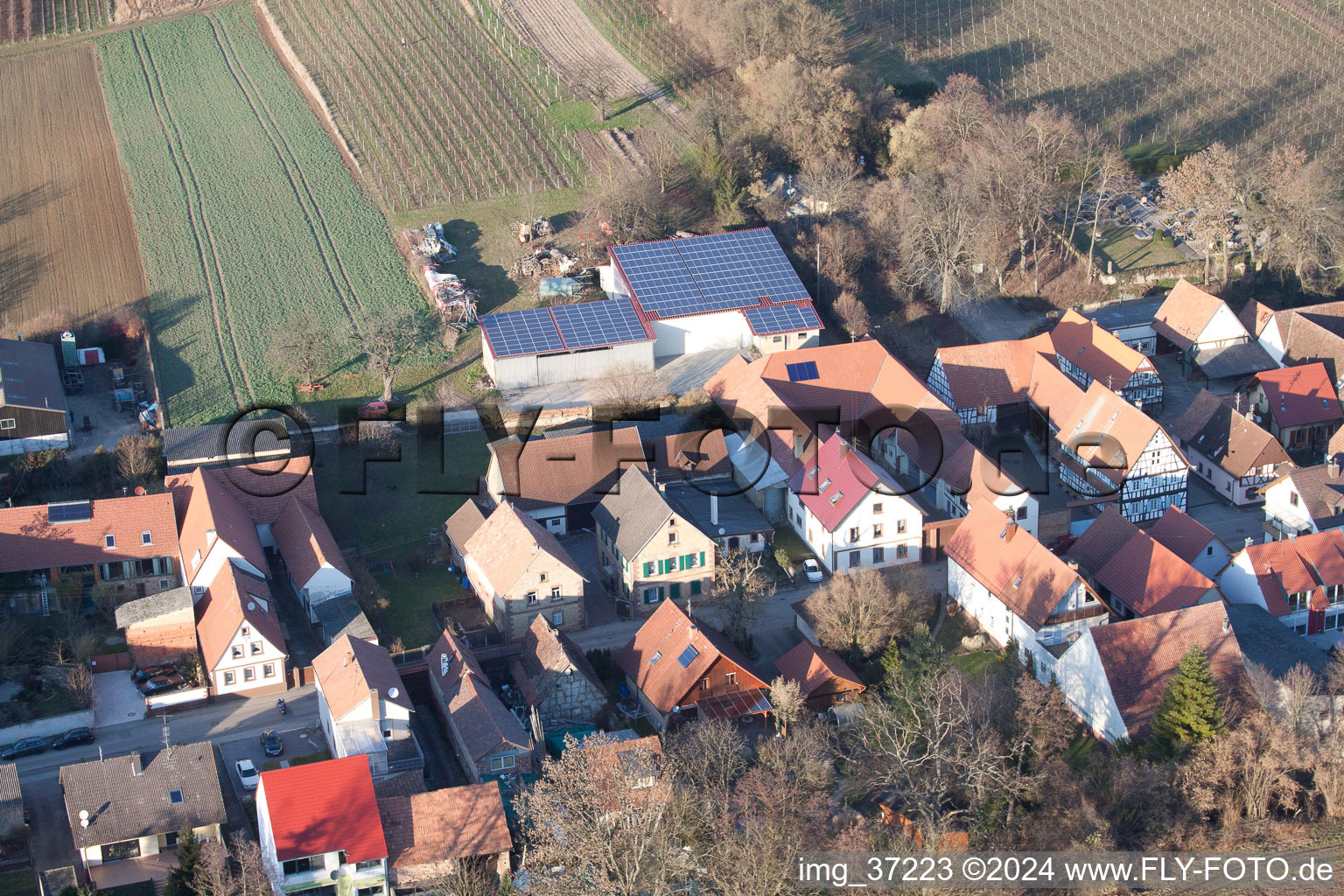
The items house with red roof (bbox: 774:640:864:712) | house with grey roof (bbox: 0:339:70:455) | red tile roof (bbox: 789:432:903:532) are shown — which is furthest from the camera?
house with grey roof (bbox: 0:339:70:455)

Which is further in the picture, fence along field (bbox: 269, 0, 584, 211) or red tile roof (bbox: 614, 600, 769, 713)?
fence along field (bbox: 269, 0, 584, 211)

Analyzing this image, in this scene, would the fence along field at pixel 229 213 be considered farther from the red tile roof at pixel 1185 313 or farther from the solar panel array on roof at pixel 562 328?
the red tile roof at pixel 1185 313

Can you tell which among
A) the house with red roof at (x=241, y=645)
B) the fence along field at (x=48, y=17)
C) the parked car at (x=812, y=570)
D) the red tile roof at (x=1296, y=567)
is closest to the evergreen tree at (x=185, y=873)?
the house with red roof at (x=241, y=645)

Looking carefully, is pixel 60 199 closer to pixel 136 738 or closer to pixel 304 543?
pixel 304 543

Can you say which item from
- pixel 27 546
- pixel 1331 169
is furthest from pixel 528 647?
pixel 1331 169

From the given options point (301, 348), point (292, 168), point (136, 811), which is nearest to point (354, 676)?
point (136, 811)

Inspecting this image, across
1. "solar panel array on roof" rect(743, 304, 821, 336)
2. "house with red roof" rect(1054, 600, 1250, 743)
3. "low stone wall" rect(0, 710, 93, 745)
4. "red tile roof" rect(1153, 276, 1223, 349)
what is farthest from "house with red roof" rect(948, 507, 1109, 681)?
"low stone wall" rect(0, 710, 93, 745)

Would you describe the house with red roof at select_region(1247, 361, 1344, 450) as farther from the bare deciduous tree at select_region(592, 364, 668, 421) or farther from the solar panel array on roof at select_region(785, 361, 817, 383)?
the bare deciduous tree at select_region(592, 364, 668, 421)
